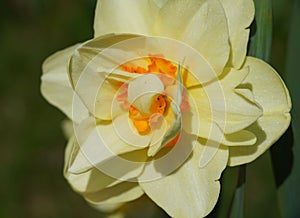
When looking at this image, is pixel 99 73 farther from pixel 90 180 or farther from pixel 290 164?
pixel 290 164

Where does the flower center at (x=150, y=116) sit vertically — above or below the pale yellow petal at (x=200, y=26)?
below

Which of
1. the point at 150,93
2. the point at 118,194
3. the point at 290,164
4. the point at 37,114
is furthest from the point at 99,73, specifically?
the point at 37,114

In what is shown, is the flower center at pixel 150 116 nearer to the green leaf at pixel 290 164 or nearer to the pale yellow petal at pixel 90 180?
the pale yellow petal at pixel 90 180

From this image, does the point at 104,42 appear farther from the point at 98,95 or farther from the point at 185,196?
the point at 185,196

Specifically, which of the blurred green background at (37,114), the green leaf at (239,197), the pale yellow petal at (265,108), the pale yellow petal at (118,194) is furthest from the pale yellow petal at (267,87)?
the blurred green background at (37,114)

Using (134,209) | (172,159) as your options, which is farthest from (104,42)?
(134,209)

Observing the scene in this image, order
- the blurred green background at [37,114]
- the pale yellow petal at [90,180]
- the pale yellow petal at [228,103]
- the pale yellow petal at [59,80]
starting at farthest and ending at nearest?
1. the blurred green background at [37,114]
2. the pale yellow petal at [59,80]
3. the pale yellow petal at [90,180]
4. the pale yellow petal at [228,103]
